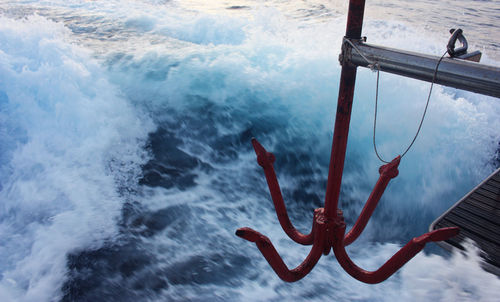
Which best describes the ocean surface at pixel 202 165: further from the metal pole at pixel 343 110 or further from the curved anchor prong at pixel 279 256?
the metal pole at pixel 343 110

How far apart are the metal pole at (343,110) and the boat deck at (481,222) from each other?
1.51m

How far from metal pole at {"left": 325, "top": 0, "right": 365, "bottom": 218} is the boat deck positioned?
4.95 feet

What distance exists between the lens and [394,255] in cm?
152

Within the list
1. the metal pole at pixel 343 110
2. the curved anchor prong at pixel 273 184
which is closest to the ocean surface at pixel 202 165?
the curved anchor prong at pixel 273 184

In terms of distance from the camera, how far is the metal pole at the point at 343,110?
1336 millimetres

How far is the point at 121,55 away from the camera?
19.9 feet

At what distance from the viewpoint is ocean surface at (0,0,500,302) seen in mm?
2811

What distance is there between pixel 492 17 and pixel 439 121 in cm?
876

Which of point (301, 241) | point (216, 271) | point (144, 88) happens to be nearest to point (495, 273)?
point (301, 241)

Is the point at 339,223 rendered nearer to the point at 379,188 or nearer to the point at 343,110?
the point at 379,188

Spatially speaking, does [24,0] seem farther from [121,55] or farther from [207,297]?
[207,297]

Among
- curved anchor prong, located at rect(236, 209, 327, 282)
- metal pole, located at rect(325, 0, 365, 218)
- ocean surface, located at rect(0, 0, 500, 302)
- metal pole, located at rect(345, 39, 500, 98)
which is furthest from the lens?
ocean surface, located at rect(0, 0, 500, 302)

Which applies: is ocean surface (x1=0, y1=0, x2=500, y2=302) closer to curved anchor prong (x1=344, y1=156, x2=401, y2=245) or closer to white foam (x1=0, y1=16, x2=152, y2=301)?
white foam (x1=0, y1=16, x2=152, y2=301)

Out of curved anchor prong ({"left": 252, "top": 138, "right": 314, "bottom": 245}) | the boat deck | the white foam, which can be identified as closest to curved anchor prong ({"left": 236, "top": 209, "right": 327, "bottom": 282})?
curved anchor prong ({"left": 252, "top": 138, "right": 314, "bottom": 245})
